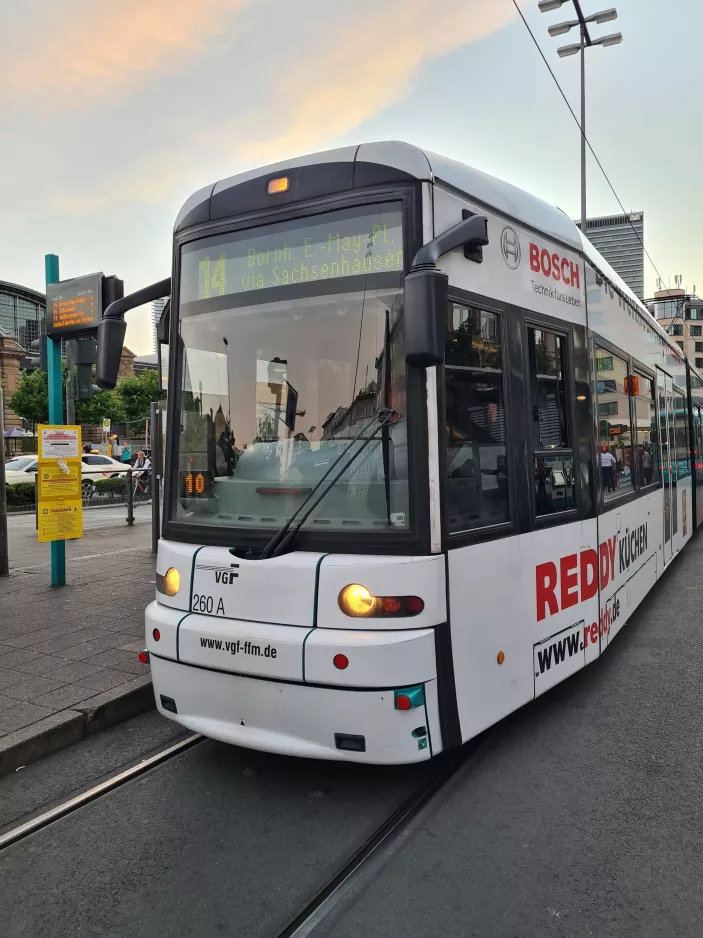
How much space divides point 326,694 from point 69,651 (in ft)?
10.8

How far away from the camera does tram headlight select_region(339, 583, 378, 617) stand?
3.45 m

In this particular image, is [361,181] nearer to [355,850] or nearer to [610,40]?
[355,850]

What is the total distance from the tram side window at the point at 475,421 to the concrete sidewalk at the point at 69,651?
264 cm

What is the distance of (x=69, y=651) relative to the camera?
5930 millimetres

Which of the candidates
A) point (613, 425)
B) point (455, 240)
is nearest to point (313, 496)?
point (455, 240)

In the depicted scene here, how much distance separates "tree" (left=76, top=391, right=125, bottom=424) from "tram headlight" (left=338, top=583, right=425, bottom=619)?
184 feet

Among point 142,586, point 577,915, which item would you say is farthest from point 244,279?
point 142,586

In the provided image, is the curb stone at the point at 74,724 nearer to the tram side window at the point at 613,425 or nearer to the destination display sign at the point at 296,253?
the destination display sign at the point at 296,253

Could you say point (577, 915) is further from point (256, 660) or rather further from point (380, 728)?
point (256, 660)

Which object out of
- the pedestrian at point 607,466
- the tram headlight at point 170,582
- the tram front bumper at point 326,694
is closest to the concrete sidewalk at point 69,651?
the tram headlight at point 170,582

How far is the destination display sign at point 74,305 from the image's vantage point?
8.34 metres

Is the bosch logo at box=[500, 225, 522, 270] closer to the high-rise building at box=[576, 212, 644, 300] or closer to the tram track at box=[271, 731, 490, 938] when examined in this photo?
the tram track at box=[271, 731, 490, 938]

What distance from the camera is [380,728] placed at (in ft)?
11.1

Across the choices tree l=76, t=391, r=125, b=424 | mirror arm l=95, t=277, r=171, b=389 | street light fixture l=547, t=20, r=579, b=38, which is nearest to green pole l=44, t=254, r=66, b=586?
mirror arm l=95, t=277, r=171, b=389
